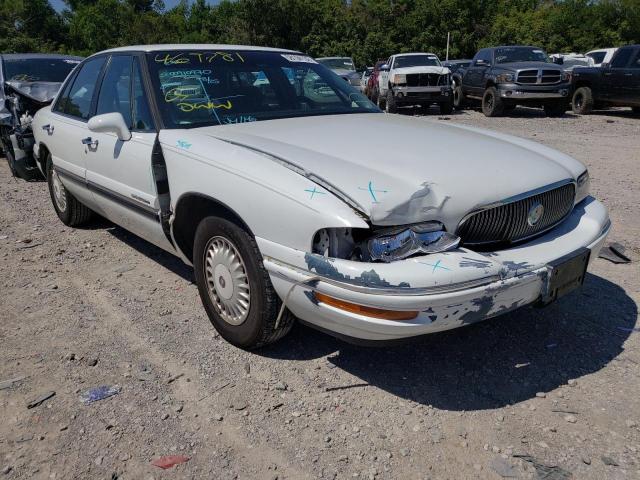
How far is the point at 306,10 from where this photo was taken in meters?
43.8

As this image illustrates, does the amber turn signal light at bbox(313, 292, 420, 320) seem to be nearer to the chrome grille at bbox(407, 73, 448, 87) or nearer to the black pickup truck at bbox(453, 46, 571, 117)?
the black pickup truck at bbox(453, 46, 571, 117)

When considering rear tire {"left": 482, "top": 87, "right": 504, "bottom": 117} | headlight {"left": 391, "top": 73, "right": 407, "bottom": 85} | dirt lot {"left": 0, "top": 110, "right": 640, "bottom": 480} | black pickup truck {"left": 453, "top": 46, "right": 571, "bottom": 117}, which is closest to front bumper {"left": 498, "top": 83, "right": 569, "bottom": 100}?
black pickup truck {"left": 453, "top": 46, "right": 571, "bottom": 117}

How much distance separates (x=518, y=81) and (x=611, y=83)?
232cm

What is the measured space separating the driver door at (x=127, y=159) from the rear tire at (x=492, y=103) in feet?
39.2

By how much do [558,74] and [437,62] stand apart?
3.39 metres

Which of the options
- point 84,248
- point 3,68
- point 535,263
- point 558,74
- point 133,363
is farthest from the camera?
point 558,74

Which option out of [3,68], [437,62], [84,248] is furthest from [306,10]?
[84,248]

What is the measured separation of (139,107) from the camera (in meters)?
3.48

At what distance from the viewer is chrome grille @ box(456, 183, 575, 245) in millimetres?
2535

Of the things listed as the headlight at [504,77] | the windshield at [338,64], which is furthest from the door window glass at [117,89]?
the windshield at [338,64]

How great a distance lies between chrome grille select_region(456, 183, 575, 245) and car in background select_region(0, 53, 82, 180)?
609cm

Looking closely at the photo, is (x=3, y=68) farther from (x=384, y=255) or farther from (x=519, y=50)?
(x=519, y=50)

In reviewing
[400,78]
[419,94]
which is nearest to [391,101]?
[400,78]

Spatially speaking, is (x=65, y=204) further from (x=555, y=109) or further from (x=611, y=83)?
(x=611, y=83)
